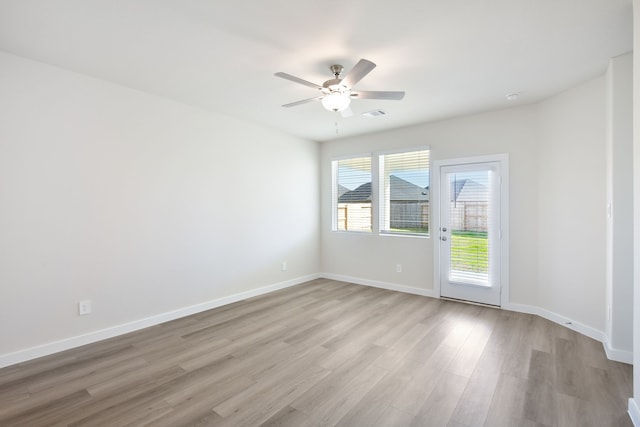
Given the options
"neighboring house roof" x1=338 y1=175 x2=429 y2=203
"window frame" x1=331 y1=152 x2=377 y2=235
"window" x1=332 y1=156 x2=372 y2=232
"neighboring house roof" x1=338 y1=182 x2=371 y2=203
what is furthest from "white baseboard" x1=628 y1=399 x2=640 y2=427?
"neighboring house roof" x1=338 y1=182 x2=371 y2=203

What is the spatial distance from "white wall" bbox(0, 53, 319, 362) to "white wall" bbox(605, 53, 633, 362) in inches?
164

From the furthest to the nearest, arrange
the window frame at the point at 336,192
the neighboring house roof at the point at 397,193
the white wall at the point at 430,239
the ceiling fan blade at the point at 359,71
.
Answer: the window frame at the point at 336,192 → the neighboring house roof at the point at 397,193 → the white wall at the point at 430,239 → the ceiling fan blade at the point at 359,71

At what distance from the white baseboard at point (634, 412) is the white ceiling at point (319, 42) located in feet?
8.49

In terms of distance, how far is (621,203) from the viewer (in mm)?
2668

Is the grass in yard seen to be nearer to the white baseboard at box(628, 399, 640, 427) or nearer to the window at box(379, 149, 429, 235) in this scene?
the window at box(379, 149, 429, 235)

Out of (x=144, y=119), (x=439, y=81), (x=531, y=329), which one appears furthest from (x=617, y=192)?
(x=144, y=119)

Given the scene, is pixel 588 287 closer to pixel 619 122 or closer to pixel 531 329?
pixel 531 329

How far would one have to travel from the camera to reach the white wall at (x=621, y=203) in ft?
8.60

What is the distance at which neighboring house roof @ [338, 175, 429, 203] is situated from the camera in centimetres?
483

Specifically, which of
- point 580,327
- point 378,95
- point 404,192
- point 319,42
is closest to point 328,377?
point 378,95

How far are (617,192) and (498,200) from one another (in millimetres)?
1419

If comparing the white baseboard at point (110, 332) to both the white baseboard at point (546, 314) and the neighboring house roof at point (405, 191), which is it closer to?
the white baseboard at point (546, 314)

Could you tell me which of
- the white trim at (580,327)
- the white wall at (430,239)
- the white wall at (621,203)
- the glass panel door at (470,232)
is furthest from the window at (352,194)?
the white wall at (621,203)

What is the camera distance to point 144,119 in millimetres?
3451
